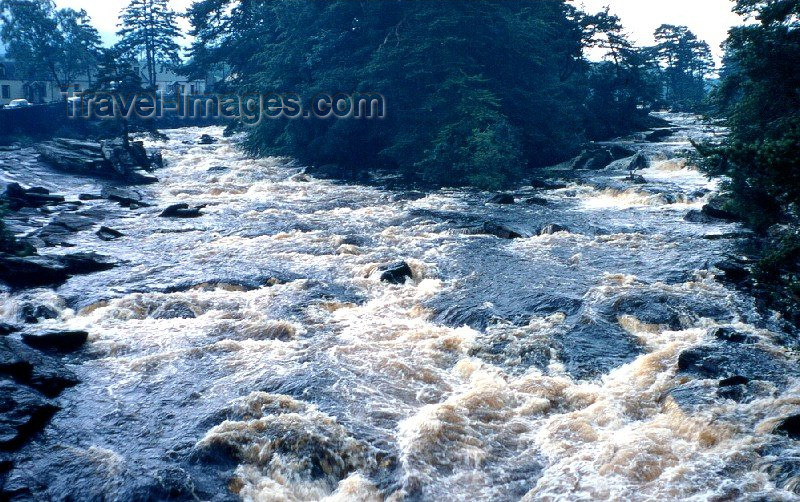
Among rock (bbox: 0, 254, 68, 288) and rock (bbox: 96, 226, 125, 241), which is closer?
rock (bbox: 0, 254, 68, 288)

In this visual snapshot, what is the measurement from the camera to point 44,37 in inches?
1997

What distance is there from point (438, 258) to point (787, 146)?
10085 mm

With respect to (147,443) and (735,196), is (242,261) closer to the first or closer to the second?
(147,443)

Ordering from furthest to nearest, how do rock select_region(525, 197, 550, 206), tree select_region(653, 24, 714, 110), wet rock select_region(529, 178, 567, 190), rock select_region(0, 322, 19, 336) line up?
tree select_region(653, 24, 714, 110) < wet rock select_region(529, 178, 567, 190) < rock select_region(525, 197, 550, 206) < rock select_region(0, 322, 19, 336)

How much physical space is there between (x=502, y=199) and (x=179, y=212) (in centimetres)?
1184

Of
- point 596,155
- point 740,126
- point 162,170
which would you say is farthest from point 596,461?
point 162,170

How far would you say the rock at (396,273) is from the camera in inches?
571

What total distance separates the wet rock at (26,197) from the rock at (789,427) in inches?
926

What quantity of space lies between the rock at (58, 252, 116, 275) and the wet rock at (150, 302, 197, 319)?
3.80 metres

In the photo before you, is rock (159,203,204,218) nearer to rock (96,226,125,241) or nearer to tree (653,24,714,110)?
rock (96,226,125,241)

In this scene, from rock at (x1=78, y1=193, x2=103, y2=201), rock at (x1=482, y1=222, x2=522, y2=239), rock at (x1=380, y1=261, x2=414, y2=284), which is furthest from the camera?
rock at (x1=78, y1=193, x2=103, y2=201)

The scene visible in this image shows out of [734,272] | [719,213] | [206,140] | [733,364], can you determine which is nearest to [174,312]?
[733,364]

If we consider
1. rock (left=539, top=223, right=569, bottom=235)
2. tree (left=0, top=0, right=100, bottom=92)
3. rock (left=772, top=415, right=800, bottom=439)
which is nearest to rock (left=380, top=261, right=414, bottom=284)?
rock (left=539, top=223, right=569, bottom=235)

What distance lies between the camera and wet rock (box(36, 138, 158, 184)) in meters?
30.5
